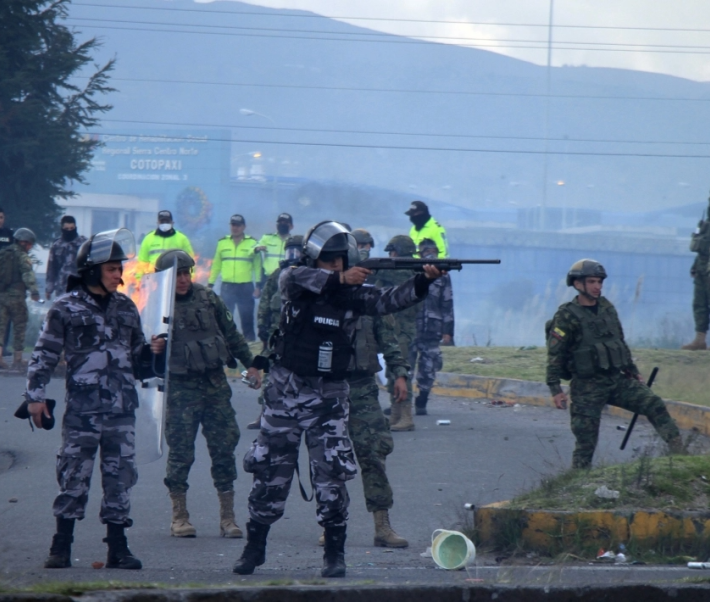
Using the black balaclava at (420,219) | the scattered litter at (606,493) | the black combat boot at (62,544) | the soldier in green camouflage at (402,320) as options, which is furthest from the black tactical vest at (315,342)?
the black balaclava at (420,219)

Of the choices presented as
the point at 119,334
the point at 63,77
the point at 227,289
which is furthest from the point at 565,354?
the point at 63,77

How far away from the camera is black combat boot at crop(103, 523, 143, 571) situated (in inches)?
217

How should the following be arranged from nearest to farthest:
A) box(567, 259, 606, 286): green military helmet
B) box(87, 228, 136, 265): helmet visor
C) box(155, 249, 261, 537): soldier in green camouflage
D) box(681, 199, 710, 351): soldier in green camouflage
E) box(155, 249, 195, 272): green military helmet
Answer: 1. box(87, 228, 136, 265): helmet visor
2. box(155, 249, 195, 272): green military helmet
3. box(155, 249, 261, 537): soldier in green camouflage
4. box(567, 259, 606, 286): green military helmet
5. box(681, 199, 710, 351): soldier in green camouflage

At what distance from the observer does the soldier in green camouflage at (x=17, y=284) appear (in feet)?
46.3

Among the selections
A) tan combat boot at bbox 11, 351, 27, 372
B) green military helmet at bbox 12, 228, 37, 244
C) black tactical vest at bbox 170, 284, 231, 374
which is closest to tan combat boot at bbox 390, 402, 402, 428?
black tactical vest at bbox 170, 284, 231, 374

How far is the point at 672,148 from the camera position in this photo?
18625 centimetres

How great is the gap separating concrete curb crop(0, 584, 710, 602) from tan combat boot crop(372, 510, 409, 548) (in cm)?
184

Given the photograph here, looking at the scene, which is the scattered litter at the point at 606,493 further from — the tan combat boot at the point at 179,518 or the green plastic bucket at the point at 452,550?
the tan combat boot at the point at 179,518

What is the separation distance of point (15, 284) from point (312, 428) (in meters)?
10.1

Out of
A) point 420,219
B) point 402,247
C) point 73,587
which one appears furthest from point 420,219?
point 73,587

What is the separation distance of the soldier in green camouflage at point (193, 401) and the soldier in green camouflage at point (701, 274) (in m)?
8.35

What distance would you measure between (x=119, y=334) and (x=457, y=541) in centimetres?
219

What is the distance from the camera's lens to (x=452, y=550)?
5.55m

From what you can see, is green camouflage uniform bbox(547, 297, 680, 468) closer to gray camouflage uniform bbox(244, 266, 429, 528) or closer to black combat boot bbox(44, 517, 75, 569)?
gray camouflage uniform bbox(244, 266, 429, 528)
